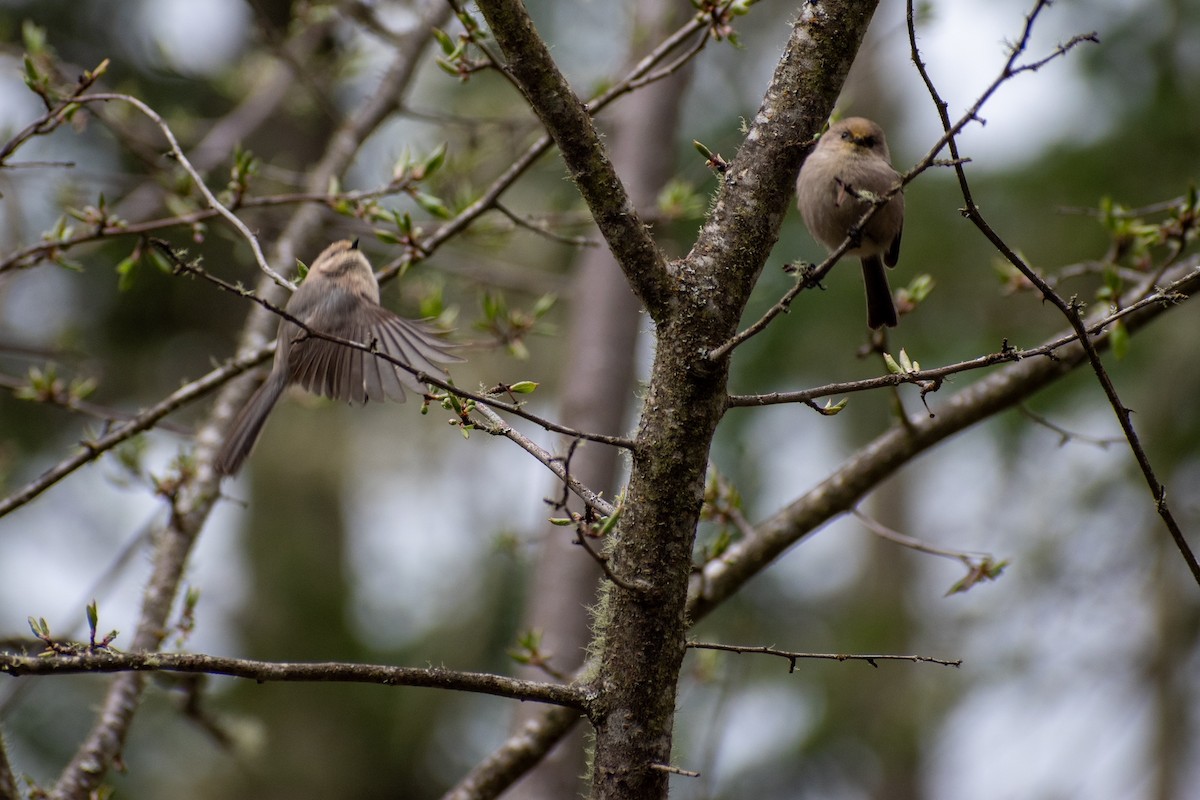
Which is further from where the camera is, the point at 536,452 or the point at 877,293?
the point at 877,293

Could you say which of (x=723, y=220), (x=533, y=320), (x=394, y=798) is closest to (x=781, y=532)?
(x=533, y=320)

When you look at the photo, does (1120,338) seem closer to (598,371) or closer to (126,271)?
(598,371)

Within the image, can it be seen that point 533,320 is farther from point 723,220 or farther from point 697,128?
point 697,128

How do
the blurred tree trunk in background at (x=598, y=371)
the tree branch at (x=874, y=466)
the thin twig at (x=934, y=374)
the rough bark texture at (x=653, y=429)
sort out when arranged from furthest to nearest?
the blurred tree trunk in background at (x=598, y=371) → the tree branch at (x=874, y=466) → the rough bark texture at (x=653, y=429) → the thin twig at (x=934, y=374)

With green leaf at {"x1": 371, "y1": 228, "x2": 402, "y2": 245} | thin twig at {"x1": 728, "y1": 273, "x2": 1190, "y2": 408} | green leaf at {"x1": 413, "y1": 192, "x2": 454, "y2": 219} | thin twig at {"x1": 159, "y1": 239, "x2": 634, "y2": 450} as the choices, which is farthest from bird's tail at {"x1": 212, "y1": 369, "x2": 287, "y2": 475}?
thin twig at {"x1": 728, "y1": 273, "x2": 1190, "y2": 408}

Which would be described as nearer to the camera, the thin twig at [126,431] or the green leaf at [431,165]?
the thin twig at [126,431]

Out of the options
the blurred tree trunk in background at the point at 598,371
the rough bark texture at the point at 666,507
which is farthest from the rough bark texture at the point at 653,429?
the blurred tree trunk in background at the point at 598,371

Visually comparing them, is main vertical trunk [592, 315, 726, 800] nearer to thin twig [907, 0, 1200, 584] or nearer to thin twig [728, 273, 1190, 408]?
thin twig [728, 273, 1190, 408]

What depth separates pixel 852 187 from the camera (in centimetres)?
308

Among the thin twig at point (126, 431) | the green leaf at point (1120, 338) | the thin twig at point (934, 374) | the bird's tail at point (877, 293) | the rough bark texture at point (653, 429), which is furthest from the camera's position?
the bird's tail at point (877, 293)

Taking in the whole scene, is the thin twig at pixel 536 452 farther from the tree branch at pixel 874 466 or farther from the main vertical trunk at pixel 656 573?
the tree branch at pixel 874 466

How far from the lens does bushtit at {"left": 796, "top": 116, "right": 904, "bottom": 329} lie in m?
3.15

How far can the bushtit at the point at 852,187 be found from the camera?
10.3 ft

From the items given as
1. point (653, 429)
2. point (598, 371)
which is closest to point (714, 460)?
point (598, 371)
